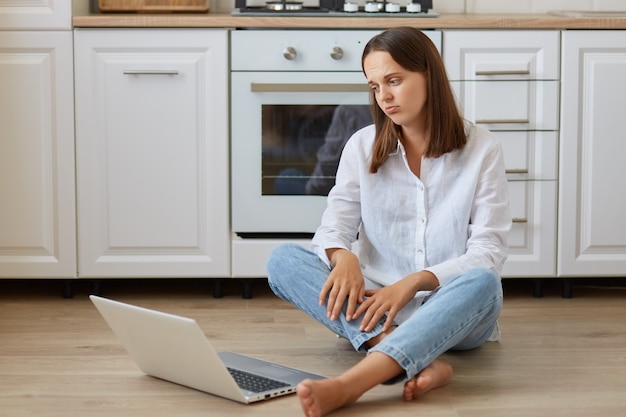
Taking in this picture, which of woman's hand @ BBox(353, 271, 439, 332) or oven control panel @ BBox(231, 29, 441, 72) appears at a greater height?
oven control panel @ BBox(231, 29, 441, 72)

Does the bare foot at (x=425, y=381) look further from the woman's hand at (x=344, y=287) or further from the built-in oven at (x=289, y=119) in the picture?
the built-in oven at (x=289, y=119)

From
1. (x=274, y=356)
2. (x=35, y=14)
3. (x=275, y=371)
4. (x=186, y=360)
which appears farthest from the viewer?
(x=35, y=14)

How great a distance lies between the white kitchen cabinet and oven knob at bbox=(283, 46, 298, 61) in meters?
0.43

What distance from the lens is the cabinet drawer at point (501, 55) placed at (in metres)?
2.97

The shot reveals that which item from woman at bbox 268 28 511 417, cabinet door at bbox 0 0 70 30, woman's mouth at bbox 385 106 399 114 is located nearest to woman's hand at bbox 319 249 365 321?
woman at bbox 268 28 511 417

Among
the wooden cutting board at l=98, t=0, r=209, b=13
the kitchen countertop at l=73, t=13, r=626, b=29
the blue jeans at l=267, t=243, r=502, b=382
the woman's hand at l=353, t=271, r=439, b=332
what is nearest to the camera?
the blue jeans at l=267, t=243, r=502, b=382

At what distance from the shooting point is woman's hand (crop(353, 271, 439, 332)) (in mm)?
2146

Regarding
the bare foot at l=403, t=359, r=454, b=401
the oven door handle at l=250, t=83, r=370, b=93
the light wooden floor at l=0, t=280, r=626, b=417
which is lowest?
the light wooden floor at l=0, t=280, r=626, b=417

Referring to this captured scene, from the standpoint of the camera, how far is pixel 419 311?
209 cm

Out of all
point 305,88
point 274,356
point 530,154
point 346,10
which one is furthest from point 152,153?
point 530,154

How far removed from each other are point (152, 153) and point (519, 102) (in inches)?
41.6

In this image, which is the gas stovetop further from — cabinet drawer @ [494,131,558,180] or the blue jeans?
the blue jeans

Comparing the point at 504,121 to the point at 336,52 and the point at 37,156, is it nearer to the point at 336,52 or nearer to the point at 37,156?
the point at 336,52

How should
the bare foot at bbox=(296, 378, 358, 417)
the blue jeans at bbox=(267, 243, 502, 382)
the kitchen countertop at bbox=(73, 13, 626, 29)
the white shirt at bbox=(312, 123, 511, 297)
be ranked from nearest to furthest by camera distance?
1. the bare foot at bbox=(296, 378, 358, 417)
2. the blue jeans at bbox=(267, 243, 502, 382)
3. the white shirt at bbox=(312, 123, 511, 297)
4. the kitchen countertop at bbox=(73, 13, 626, 29)
